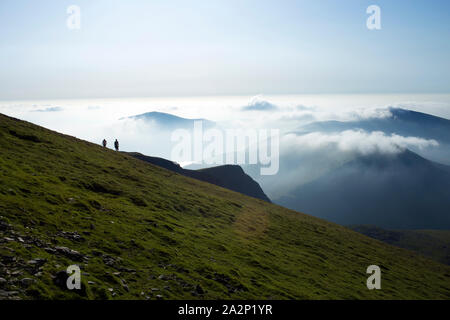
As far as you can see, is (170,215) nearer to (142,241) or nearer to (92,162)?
(142,241)

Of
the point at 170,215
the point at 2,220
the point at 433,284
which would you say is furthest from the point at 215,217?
the point at 433,284

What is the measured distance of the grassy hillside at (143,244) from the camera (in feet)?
76.7

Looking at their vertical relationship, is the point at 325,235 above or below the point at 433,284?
above

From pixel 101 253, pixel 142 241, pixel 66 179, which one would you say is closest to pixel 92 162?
pixel 66 179

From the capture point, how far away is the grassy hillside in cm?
2338

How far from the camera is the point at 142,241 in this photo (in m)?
33.6

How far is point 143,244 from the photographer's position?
107 feet

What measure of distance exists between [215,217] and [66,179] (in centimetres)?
2737

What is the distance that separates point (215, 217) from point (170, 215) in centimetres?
1276

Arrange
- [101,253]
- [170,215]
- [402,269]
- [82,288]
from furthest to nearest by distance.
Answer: [402,269]
[170,215]
[101,253]
[82,288]
